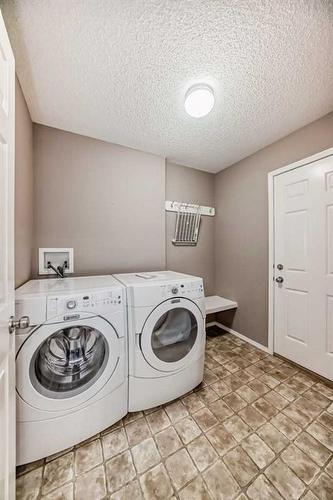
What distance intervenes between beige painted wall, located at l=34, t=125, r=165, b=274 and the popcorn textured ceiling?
23cm

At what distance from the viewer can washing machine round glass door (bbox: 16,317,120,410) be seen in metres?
0.96

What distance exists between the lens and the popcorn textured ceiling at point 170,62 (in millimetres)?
917

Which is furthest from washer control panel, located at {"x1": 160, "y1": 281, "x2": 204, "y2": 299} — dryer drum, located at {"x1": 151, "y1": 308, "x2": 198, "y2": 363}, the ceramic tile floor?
the ceramic tile floor

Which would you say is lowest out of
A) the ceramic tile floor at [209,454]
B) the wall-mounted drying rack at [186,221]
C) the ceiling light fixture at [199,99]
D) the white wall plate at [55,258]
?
the ceramic tile floor at [209,454]

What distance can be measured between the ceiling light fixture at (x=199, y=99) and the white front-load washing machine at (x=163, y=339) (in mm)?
1269

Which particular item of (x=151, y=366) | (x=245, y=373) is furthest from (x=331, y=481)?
(x=151, y=366)

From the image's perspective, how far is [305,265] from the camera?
1.78 metres

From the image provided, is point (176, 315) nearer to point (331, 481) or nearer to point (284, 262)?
point (331, 481)

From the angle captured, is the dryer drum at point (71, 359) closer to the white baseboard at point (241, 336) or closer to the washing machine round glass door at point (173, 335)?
the washing machine round glass door at point (173, 335)

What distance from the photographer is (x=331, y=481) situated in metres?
0.93

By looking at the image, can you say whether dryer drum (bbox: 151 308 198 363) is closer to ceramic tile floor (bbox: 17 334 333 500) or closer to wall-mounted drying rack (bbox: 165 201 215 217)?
ceramic tile floor (bbox: 17 334 333 500)

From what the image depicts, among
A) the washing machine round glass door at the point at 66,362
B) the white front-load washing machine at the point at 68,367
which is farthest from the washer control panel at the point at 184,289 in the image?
the washing machine round glass door at the point at 66,362

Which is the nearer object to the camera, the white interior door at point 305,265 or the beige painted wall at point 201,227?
the white interior door at point 305,265

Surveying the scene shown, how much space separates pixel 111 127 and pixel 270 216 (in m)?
1.85
